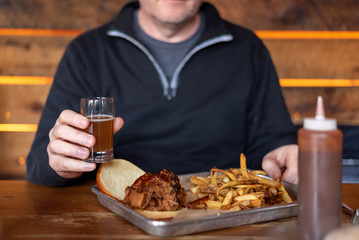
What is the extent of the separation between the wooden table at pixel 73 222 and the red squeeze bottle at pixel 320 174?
0.39 ft

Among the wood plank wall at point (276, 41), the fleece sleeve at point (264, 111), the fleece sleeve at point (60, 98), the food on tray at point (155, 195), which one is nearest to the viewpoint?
the food on tray at point (155, 195)

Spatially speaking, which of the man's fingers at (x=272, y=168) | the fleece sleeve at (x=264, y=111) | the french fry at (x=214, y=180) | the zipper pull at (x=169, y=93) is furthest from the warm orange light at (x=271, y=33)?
the french fry at (x=214, y=180)

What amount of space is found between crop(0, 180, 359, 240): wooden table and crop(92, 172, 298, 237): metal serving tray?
1 centimetres

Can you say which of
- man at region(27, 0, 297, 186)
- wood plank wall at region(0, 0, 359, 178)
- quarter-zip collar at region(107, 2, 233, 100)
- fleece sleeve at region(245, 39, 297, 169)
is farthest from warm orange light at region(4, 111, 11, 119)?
fleece sleeve at region(245, 39, 297, 169)

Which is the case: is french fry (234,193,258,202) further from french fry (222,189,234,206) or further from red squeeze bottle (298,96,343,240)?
red squeeze bottle (298,96,343,240)

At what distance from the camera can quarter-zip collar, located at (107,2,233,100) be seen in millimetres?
2258

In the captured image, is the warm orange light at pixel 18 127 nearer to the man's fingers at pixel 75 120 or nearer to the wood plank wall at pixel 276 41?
the wood plank wall at pixel 276 41

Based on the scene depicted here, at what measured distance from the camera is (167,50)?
7.77ft

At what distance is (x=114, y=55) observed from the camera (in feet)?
7.54

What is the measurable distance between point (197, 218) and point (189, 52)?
52.8 inches

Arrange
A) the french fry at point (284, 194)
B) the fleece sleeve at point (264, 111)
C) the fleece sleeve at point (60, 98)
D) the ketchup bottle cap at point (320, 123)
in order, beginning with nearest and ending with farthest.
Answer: the ketchup bottle cap at point (320, 123), the french fry at point (284, 194), the fleece sleeve at point (60, 98), the fleece sleeve at point (264, 111)

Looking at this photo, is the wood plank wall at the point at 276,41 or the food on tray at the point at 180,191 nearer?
the food on tray at the point at 180,191

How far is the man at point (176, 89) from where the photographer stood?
2.23 metres

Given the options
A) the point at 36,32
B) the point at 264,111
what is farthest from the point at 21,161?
the point at 264,111
